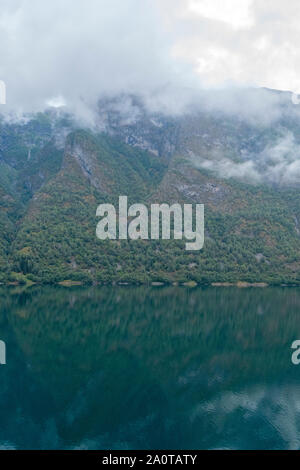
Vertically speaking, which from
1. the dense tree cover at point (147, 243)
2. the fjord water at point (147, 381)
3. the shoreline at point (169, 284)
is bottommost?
the fjord water at point (147, 381)

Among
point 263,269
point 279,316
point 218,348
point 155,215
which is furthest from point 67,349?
point 155,215

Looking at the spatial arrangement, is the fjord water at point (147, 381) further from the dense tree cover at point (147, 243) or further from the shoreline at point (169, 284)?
the dense tree cover at point (147, 243)

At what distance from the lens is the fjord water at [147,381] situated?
27.0 metres

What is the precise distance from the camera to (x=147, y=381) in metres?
37.6

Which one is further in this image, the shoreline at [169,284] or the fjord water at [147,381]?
the shoreline at [169,284]

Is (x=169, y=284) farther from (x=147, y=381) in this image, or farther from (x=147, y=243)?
(x=147, y=381)

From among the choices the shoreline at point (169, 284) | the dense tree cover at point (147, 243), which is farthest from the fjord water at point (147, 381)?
the dense tree cover at point (147, 243)

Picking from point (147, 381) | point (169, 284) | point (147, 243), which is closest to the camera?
point (147, 381)

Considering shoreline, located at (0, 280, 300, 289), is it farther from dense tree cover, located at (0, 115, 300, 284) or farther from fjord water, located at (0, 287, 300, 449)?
fjord water, located at (0, 287, 300, 449)

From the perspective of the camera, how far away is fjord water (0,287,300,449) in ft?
88.5

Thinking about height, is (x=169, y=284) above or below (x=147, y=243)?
below

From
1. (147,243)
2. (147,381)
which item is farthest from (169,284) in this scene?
(147,381)

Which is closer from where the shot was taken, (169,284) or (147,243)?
(169,284)

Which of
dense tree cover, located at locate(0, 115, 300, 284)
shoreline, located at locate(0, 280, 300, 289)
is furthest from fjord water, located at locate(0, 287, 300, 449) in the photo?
dense tree cover, located at locate(0, 115, 300, 284)
